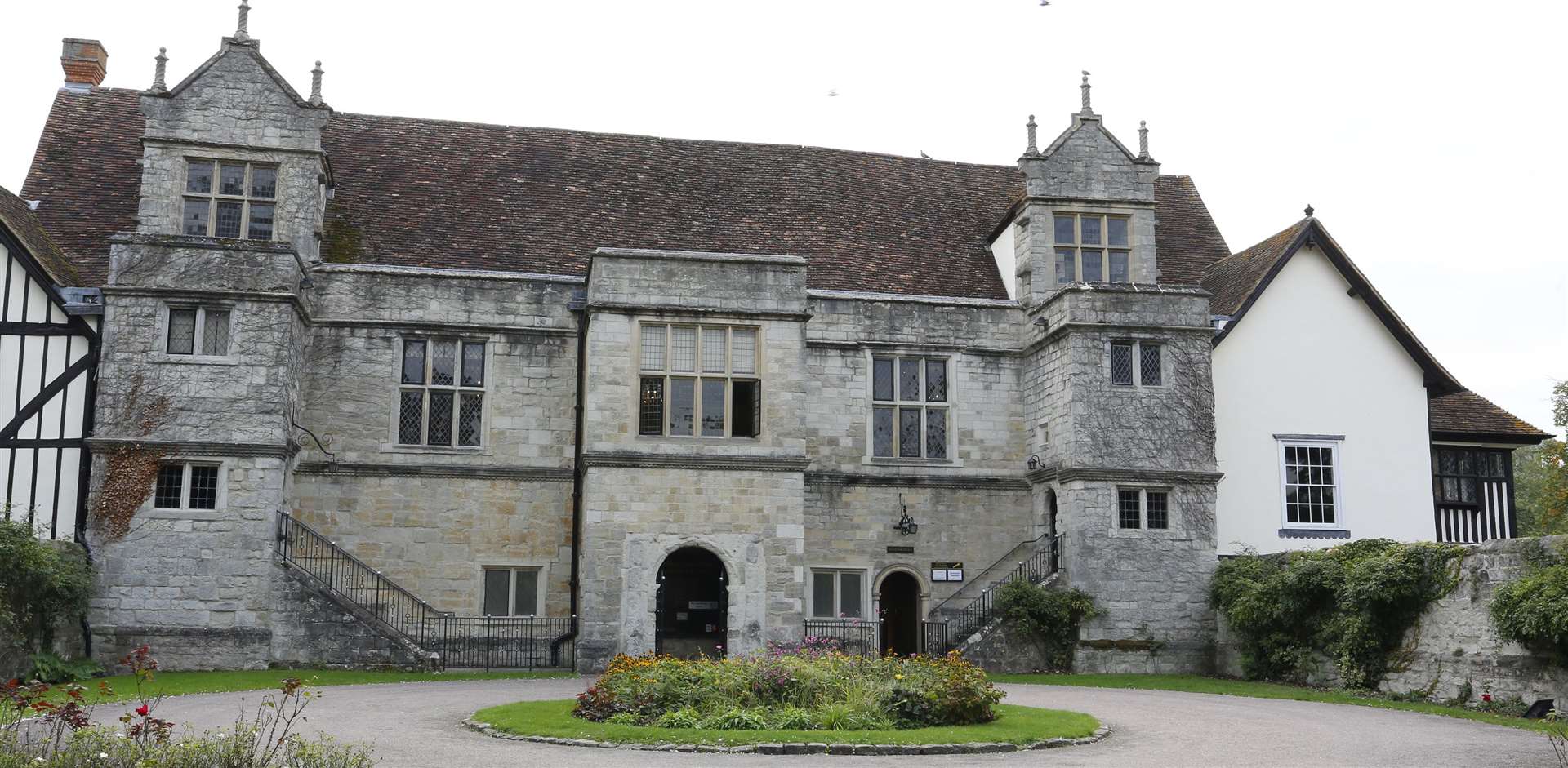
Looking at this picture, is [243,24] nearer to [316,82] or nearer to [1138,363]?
[316,82]

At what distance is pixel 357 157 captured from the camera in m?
26.8

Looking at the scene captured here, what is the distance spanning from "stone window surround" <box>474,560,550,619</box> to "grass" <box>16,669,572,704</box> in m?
2.04

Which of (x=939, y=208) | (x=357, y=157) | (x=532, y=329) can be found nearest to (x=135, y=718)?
(x=532, y=329)

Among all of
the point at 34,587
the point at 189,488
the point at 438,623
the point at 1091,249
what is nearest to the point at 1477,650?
the point at 1091,249

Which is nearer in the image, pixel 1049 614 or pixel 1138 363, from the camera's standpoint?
pixel 1049 614

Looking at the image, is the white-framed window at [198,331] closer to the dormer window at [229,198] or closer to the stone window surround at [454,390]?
the dormer window at [229,198]

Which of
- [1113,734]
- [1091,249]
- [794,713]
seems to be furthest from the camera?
[1091,249]

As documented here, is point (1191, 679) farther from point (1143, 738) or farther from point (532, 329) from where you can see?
point (532, 329)

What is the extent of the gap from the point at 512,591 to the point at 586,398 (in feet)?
12.2

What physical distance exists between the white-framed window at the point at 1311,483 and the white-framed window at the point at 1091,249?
4411 millimetres

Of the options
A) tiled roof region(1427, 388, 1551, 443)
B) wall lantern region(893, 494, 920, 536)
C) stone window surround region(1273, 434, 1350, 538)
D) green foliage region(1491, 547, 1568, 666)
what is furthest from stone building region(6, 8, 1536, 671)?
green foliage region(1491, 547, 1568, 666)

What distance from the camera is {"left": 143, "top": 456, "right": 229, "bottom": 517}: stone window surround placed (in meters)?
21.2

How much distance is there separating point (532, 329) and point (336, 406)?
3.49 m

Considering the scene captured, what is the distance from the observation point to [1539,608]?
16.4 meters
